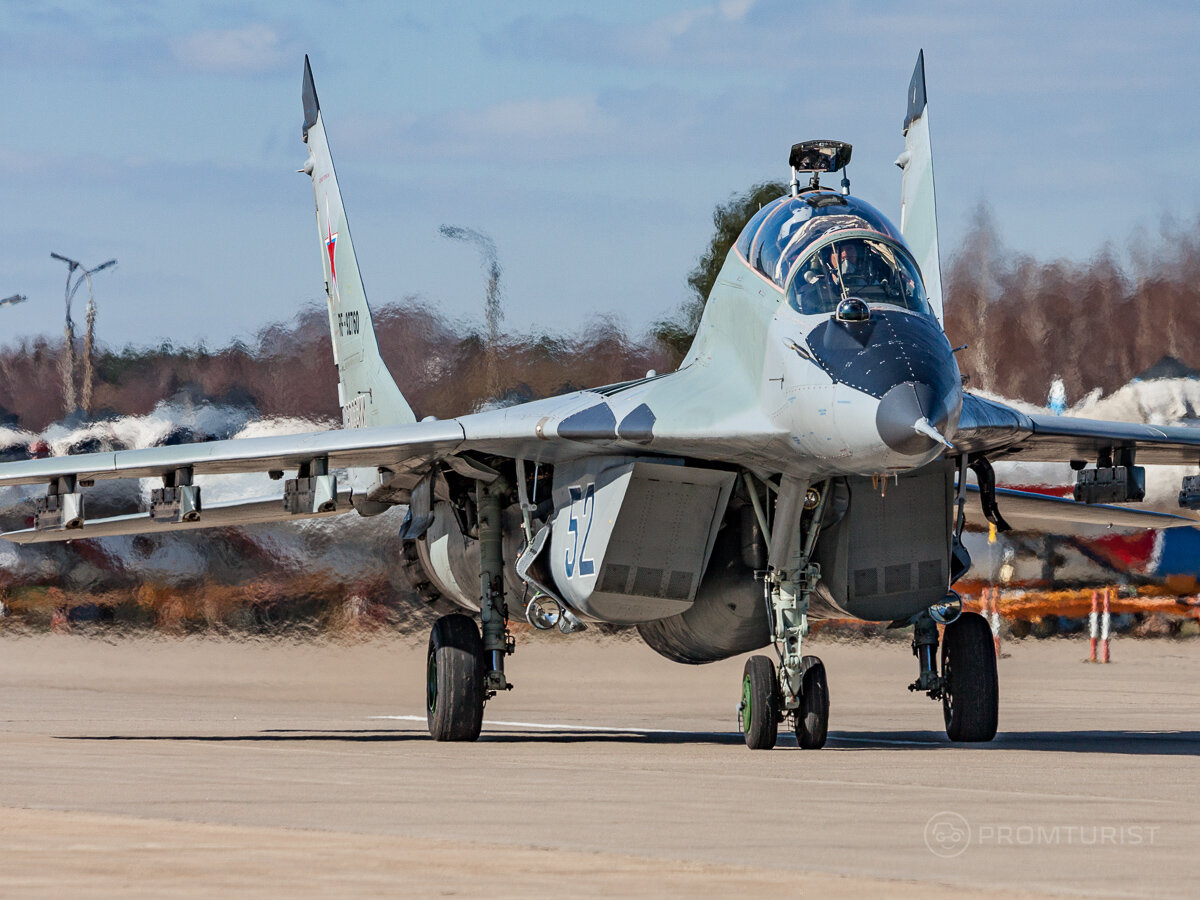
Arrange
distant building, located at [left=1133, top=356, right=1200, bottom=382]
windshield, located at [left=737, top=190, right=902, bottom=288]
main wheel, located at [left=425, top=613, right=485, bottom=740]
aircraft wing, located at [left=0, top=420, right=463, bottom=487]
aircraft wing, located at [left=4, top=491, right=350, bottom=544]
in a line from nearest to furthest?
windshield, located at [left=737, top=190, right=902, bottom=288] → aircraft wing, located at [left=0, top=420, right=463, bottom=487] → main wheel, located at [left=425, top=613, right=485, bottom=740] → aircraft wing, located at [left=4, top=491, right=350, bottom=544] → distant building, located at [left=1133, top=356, right=1200, bottom=382]

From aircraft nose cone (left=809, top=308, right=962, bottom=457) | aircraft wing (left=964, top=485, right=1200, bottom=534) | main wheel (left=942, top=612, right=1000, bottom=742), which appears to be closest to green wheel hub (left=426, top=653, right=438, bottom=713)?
main wheel (left=942, top=612, right=1000, bottom=742)

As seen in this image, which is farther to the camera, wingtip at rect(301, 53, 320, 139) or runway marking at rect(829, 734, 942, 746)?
wingtip at rect(301, 53, 320, 139)

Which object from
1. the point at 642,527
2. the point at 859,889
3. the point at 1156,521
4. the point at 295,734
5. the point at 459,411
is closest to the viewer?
the point at 859,889

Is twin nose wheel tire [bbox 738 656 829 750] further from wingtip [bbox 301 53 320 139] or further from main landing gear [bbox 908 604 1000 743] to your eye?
wingtip [bbox 301 53 320 139]

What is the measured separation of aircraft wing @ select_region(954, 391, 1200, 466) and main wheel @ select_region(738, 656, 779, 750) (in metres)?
2.06

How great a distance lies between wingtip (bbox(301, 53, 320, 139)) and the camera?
19438 millimetres

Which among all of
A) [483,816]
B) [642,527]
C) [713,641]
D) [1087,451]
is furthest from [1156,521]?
[483,816]

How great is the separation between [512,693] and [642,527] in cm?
1058

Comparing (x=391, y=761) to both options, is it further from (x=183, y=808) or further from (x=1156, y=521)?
(x=1156, y=521)

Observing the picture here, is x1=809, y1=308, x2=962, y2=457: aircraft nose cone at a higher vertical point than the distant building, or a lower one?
lower

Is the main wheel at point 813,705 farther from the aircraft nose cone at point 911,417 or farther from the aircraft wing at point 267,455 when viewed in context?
the aircraft wing at point 267,455

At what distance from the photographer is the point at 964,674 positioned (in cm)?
1320

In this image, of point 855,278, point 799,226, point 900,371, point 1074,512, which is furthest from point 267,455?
point 1074,512

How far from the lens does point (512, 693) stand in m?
22.8
